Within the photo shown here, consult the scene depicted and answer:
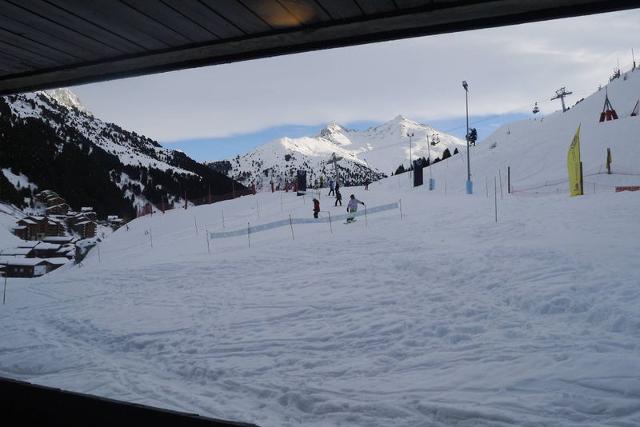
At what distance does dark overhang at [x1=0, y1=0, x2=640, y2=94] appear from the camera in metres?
2.55

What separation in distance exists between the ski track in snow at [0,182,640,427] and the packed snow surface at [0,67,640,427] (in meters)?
0.03

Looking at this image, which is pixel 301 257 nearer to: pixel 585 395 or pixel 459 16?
pixel 585 395

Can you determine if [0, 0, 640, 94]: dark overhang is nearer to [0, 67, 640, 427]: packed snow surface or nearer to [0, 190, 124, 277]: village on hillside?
[0, 67, 640, 427]: packed snow surface

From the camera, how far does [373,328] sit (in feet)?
24.2

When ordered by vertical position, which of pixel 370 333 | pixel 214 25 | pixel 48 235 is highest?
pixel 214 25

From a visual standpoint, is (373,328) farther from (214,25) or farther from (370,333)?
(214,25)

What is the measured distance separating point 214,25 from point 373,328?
575 centimetres

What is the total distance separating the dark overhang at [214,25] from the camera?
2555mm

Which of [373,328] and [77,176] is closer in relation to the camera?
[373,328]

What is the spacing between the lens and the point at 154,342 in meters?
7.45

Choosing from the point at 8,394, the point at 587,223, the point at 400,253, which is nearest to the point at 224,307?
the point at 400,253

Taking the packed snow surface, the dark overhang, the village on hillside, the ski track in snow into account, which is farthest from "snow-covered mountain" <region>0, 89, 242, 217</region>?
the dark overhang

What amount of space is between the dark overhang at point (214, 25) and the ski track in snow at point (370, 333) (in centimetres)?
360

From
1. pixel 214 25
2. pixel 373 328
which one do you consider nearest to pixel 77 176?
pixel 373 328
